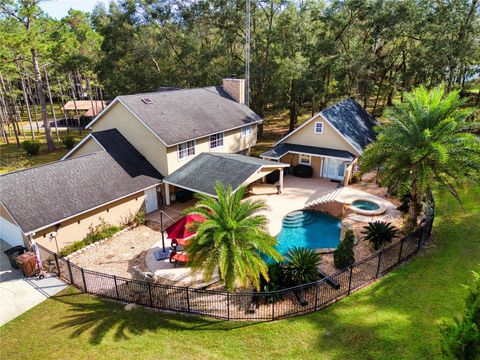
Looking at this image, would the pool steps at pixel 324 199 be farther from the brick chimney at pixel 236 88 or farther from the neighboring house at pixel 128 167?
the brick chimney at pixel 236 88

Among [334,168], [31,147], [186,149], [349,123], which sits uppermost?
[349,123]

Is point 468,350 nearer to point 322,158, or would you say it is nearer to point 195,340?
point 195,340

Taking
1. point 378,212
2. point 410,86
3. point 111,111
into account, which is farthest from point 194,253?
point 410,86

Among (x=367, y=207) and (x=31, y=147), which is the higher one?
(x=31, y=147)

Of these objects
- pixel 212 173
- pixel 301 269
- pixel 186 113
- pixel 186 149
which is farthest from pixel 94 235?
pixel 301 269

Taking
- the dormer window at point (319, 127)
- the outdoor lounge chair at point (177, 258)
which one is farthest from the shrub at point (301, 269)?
the dormer window at point (319, 127)

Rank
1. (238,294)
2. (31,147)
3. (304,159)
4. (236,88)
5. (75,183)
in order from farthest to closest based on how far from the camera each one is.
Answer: (31,147) → (236,88) → (304,159) → (75,183) → (238,294)

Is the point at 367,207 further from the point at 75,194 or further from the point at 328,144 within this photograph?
the point at 75,194

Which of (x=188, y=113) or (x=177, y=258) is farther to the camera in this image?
(x=188, y=113)
